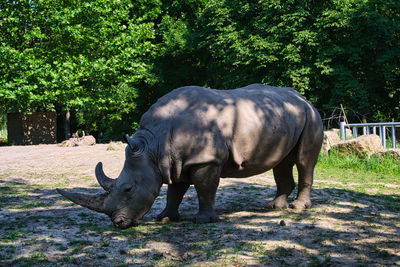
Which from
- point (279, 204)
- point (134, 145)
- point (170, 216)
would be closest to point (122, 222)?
point (170, 216)

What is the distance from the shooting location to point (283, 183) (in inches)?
251

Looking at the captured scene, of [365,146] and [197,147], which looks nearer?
[197,147]

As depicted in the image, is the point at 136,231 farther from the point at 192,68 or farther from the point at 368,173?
the point at 192,68

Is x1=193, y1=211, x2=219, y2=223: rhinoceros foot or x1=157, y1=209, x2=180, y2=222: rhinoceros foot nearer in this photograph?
x1=193, y1=211, x2=219, y2=223: rhinoceros foot

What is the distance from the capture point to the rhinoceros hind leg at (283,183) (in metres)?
6.28

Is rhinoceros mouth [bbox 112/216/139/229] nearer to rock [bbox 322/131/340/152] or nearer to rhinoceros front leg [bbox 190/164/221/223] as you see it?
rhinoceros front leg [bbox 190/164/221/223]

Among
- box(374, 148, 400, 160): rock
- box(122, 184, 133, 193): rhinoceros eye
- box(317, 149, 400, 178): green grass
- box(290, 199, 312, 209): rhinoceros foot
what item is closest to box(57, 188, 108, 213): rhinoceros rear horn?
box(122, 184, 133, 193): rhinoceros eye

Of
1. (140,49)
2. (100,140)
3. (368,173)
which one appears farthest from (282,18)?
(100,140)

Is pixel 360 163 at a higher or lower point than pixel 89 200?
lower

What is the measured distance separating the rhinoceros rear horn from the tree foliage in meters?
16.1

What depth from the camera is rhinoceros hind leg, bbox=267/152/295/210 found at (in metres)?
6.28

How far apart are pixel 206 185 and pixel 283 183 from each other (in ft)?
5.65

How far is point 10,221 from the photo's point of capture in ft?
18.1

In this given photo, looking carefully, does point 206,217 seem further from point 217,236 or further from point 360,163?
point 360,163
